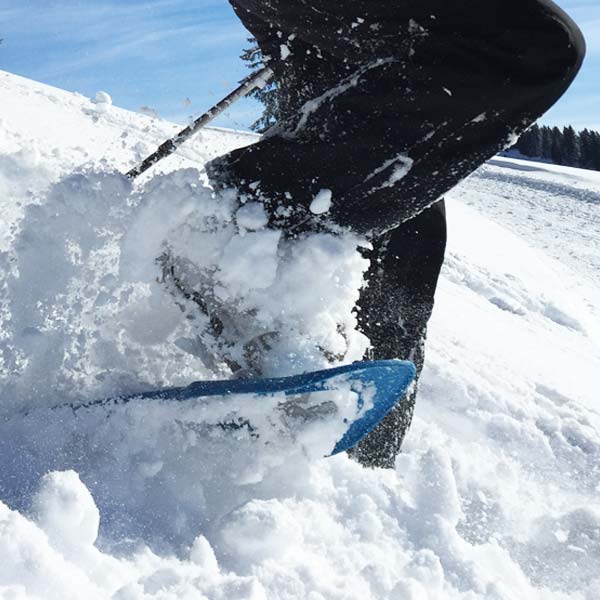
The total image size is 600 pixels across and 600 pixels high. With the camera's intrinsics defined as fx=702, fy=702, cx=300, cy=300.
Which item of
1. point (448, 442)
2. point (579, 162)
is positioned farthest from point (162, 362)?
point (579, 162)

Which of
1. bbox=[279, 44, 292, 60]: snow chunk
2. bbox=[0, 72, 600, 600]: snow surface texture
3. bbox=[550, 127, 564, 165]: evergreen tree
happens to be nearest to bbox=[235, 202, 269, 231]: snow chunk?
bbox=[0, 72, 600, 600]: snow surface texture

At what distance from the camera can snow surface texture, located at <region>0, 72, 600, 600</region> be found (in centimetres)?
101

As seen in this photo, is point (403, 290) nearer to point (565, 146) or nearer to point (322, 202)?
point (322, 202)

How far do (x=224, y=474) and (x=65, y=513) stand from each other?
37cm

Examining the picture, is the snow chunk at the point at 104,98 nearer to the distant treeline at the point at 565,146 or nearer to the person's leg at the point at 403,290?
the person's leg at the point at 403,290

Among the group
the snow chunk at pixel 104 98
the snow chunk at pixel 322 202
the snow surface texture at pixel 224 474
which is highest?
the snow chunk at pixel 322 202

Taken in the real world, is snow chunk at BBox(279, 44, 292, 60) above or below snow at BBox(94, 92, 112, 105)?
above

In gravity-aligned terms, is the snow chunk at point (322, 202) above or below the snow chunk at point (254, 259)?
above

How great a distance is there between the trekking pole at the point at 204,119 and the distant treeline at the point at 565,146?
4011 cm

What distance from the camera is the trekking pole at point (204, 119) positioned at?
1.79m

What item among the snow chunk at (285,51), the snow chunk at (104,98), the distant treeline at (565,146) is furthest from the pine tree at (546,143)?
the snow chunk at (285,51)

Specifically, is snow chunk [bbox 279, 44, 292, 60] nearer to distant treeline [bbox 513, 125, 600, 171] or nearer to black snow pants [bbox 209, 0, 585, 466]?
black snow pants [bbox 209, 0, 585, 466]

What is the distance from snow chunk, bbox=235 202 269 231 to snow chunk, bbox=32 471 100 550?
59cm

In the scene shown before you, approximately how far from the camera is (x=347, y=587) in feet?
3.57
